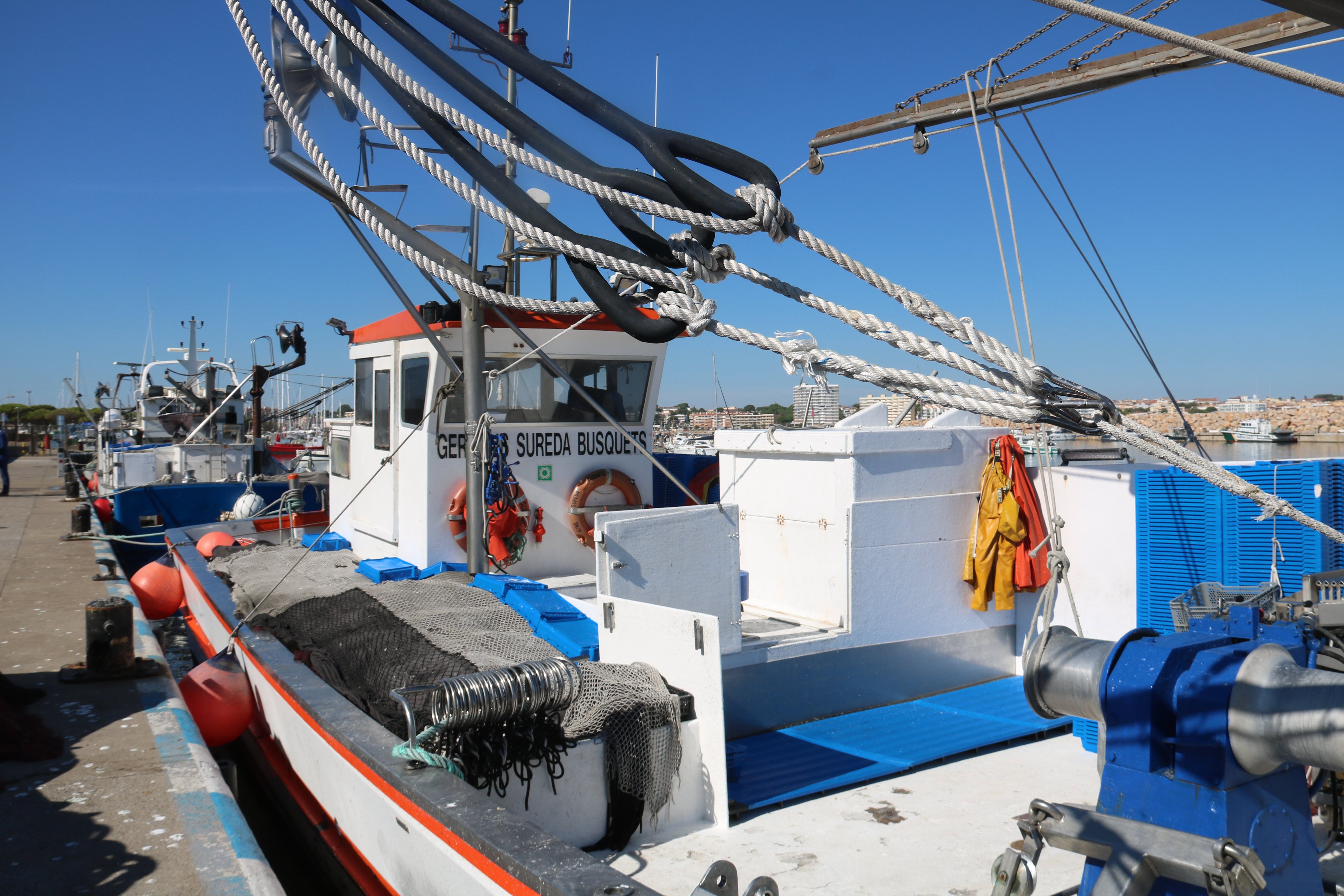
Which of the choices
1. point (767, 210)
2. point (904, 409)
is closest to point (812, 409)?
point (904, 409)

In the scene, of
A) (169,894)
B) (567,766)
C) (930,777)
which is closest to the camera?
(169,894)

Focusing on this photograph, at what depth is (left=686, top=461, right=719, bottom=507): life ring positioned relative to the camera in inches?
331

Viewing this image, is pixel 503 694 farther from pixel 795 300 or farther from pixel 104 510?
pixel 104 510

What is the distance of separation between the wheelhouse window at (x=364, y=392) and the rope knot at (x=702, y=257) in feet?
16.0

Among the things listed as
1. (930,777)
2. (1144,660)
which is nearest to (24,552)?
(930,777)

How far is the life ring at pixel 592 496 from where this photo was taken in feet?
21.7

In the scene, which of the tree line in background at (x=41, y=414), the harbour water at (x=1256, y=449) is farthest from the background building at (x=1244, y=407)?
the tree line in background at (x=41, y=414)

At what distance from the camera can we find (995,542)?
5.80m

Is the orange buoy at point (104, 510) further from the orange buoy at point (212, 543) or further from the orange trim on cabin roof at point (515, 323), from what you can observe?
the orange trim on cabin roof at point (515, 323)

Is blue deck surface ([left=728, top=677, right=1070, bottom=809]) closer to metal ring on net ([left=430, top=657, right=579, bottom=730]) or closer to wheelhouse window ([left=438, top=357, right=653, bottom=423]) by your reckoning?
metal ring on net ([left=430, top=657, right=579, bottom=730])

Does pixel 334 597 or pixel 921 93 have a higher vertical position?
pixel 921 93

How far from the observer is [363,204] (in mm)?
4145

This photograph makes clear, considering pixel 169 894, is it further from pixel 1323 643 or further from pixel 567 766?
pixel 1323 643

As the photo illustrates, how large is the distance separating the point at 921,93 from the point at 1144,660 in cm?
620
